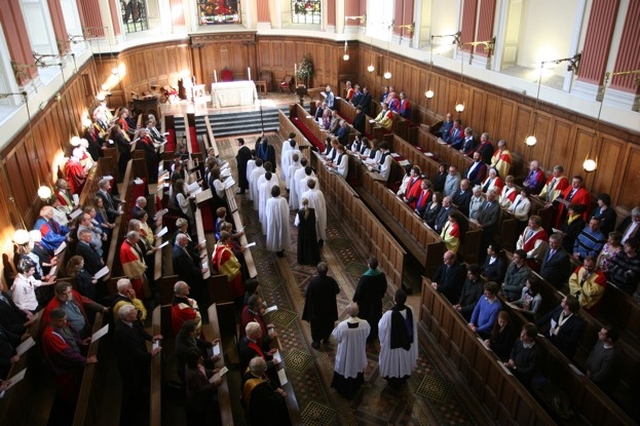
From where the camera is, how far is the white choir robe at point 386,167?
457 inches

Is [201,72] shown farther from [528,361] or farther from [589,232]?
[528,361]

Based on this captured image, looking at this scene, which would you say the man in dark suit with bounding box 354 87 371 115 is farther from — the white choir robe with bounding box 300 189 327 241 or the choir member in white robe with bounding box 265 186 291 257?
the choir member in white robe with bounding box 265 186 291 257

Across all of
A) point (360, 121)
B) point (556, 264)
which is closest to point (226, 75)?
point (360, 121)

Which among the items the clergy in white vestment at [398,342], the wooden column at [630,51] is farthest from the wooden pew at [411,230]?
the wooden column at [630,51]

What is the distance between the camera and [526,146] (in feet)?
38.1

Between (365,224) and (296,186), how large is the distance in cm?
216

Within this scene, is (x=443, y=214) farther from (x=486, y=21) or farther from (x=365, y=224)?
(x=486, y=21)

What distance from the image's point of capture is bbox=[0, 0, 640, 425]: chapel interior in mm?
6559

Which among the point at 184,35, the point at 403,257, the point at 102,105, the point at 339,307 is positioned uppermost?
the point at 184,35

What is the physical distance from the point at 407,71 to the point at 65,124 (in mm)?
10480

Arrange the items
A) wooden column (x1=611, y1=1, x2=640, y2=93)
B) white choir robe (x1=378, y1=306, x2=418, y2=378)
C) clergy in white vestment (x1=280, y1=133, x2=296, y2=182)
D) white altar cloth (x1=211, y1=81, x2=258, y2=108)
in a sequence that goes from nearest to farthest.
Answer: white choir robe (x1=378, y1=306, x2=418, y2=378), wooden column (x1=611, y1=1, x2=640, y2=93), clergy in white vestment (x1=280, y1=133, x2=296, y2=182), white altar cloth (x1=211, y1=81, x2=258, y2=108)

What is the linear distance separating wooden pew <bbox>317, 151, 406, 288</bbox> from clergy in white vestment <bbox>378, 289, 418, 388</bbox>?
209cm

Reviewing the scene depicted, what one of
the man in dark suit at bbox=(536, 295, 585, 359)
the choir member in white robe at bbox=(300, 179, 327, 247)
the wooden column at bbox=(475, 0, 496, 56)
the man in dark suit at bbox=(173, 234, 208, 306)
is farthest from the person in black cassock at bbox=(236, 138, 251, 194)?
the man in dark suit at bbox=(536, 295, 585, 359)

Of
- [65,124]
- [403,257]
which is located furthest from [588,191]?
[65,124]
